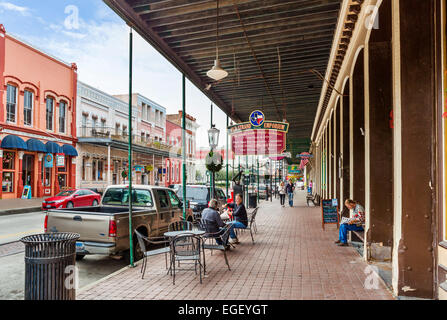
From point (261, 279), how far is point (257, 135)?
1311 centimetres

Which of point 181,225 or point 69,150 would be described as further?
point 69,150

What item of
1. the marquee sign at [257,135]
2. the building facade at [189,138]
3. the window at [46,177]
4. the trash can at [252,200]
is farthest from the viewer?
the building facade at [189,138]

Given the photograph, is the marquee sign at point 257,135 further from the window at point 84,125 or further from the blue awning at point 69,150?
the window at point 84,125

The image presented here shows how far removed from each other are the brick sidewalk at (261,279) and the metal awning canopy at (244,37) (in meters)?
5.29

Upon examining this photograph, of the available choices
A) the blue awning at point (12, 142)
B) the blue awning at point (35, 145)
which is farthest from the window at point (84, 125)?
Result: the blue awning at point (12, 142)

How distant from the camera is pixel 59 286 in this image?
387cm

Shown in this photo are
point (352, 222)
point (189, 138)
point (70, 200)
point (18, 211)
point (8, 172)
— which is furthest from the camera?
point (189, 138)

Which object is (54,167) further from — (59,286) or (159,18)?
(59,286)

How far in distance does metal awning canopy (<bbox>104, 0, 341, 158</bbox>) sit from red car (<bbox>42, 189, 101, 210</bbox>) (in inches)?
381

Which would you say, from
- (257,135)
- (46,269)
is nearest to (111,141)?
(257,135)

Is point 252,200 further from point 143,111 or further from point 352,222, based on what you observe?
point 143,111

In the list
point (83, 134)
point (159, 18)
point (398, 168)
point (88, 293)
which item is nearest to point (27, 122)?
point (83, 134)

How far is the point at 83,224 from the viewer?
6.76m

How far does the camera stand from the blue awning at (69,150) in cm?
2571
